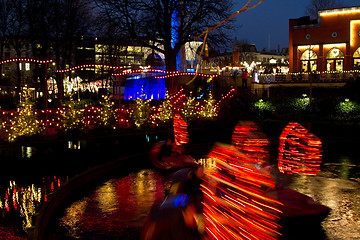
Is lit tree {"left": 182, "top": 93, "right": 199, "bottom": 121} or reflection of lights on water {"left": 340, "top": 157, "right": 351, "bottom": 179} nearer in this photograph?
reflection of lights on water {"left": 340, "top": 157, "right": 351, "bottom": 179}

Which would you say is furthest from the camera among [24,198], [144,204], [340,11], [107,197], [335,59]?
[335,59]

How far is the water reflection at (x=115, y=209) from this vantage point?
6.77m

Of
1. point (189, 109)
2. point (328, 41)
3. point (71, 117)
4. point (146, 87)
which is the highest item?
point (328, 41)

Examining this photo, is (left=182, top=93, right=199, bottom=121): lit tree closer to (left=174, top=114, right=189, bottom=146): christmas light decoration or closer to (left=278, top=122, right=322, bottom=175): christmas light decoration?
(left=174, top=114, right=189, bottom=146): christmas light decoration

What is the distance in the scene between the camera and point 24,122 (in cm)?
1725

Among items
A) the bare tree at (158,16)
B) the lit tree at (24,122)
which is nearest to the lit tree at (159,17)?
the bare tree at (158,16)

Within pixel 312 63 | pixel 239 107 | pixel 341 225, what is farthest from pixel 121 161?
pixel 312 63

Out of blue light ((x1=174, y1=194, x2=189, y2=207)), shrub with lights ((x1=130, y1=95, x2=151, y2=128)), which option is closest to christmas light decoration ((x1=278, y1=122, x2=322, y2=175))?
blue light ((x1=174, y1=194, x2=189, y2=207))

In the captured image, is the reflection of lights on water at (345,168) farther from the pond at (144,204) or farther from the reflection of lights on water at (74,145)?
the reflection of lights on water at (74,145)

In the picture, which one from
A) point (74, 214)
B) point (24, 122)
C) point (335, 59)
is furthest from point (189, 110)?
point (335, 59)

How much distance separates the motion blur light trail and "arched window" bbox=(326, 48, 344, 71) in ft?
161

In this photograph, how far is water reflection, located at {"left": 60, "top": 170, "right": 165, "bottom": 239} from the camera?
22.2 ft

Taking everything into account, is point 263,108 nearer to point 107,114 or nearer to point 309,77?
point 107,114

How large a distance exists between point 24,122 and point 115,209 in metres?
10.9
